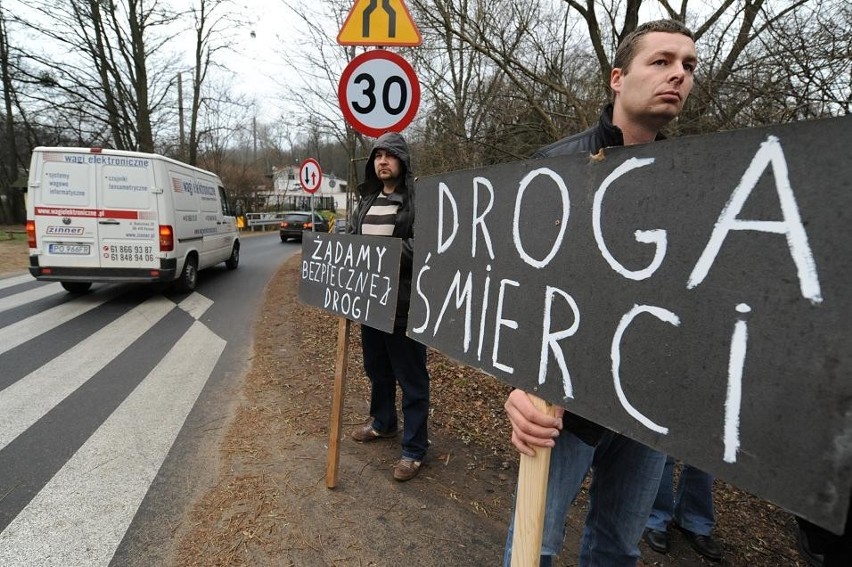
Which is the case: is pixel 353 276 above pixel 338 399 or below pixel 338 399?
above

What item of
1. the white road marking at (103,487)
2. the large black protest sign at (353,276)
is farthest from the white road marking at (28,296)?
the large black protest sign at (353,276)

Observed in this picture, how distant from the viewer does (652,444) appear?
2.96 feet

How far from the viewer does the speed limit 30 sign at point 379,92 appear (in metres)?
3.53

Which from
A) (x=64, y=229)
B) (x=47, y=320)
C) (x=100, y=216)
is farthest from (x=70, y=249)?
(x=47, y=320)

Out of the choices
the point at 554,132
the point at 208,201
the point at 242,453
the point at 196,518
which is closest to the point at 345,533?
the point at 196,518

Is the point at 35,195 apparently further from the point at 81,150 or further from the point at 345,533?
the point at 345,533

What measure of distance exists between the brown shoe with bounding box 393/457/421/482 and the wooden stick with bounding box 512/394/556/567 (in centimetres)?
155

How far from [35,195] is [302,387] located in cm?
598

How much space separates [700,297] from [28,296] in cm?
987

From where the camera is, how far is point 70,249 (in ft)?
22.5

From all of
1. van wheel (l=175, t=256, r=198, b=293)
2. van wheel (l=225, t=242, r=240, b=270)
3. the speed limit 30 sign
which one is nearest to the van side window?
van wheel (l=225, t=242, r=240, b=270)

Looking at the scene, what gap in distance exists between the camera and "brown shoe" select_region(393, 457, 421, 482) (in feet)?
8.61

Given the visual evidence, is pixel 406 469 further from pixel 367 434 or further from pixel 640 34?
pixel 640 34

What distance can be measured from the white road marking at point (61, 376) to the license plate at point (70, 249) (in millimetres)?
1443
